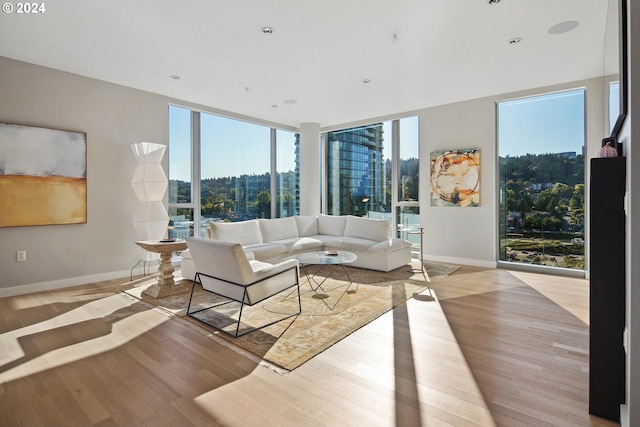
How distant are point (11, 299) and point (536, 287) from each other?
6.56 meters

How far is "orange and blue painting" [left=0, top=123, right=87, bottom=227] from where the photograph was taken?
4113mm

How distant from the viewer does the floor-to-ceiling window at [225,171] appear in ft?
19.8

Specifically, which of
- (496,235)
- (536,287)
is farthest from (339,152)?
(536,287)

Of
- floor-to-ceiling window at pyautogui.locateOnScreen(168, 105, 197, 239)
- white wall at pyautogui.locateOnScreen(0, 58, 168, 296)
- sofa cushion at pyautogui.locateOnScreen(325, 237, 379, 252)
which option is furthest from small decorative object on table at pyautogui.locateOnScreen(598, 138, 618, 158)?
floor-to-ceiling window at pyautogui.locateOnScreen(168, 105, 197, 239)

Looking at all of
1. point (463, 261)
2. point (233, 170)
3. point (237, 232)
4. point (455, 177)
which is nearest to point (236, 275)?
point (237, 232)

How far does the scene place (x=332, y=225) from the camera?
267 inches

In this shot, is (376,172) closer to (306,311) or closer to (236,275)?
(306,311)

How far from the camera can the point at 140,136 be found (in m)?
5.36

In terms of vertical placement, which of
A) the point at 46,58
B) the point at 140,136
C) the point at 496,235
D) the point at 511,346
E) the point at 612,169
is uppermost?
the point at 46,58

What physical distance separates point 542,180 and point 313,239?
12.7ft

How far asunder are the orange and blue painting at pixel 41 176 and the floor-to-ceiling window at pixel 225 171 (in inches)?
55.9

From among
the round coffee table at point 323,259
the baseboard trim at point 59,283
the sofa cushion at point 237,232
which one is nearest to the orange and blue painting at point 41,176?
the baseboard trim at point 59,283

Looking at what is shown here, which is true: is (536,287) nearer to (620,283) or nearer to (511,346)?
(511,346)

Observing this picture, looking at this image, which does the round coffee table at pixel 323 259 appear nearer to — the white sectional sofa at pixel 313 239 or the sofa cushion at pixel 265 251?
the sofa cushion at pixel 265 251
